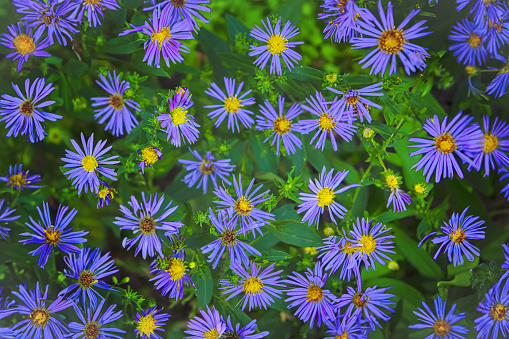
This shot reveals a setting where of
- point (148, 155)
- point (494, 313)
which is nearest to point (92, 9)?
point (148, 155)

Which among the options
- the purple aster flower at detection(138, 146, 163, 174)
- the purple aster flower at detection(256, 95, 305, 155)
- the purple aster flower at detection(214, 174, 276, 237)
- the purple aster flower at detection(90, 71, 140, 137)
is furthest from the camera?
the purple aster flower at detection(90, 71, 140, 137)

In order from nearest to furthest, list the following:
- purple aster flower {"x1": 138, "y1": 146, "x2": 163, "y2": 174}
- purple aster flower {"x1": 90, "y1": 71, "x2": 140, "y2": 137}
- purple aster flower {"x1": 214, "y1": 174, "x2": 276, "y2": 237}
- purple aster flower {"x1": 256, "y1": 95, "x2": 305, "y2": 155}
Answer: purple aster flower {"x1": 138, "y1": 146, "x2": 163, "y2": 174} → purple aster flower {"x1": 214, "y1": 174, "x2": 276, "y2": 237} → purple aster flower {"x1": 256, "y1": 95, "x2": 305, "y2": 155} → purple aster flower {"x1": 90, "y1": 71, "x2": 140, "y2": 137}

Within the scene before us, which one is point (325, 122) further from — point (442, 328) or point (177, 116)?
point (442, 328)

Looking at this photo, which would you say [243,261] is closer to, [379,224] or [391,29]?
[379,224]

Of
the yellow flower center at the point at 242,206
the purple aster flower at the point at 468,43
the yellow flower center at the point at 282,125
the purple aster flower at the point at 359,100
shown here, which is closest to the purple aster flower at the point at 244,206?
the yellow flower center at the point at 242,206

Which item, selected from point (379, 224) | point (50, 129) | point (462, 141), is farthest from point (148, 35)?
point (462, 141)

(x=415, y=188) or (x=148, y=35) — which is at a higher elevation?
(x=148, y=35)

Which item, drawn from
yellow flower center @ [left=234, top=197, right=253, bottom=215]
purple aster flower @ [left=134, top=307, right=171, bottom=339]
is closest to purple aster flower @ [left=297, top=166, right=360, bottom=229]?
yellow flower center @ [left=234, top=197, right=253, bottom=215]

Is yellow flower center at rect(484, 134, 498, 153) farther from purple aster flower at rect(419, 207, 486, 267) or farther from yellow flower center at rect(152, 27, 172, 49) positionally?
yellow flower center at rect(152, 27, 172, 49)
